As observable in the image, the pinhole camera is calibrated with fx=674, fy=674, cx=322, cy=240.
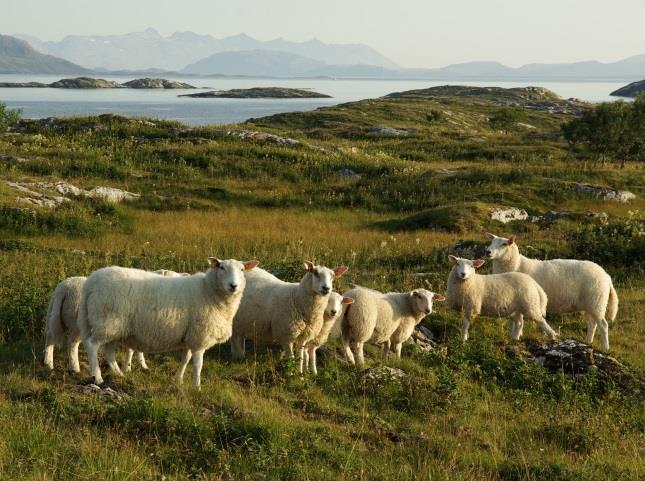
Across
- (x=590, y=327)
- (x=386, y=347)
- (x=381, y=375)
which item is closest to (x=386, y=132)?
(x=590, y=327)

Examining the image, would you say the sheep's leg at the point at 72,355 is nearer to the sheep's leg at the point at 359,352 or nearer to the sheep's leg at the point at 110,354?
the sheep's leg at the point at 110,354

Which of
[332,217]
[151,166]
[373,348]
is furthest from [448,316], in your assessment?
[151,166]

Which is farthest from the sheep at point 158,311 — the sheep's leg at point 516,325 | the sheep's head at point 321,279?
the sheep's leg at point 516,325

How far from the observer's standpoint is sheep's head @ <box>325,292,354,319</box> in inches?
475

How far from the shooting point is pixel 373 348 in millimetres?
14133

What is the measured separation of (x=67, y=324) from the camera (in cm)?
1105

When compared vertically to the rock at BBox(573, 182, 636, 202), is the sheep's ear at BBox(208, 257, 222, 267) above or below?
above

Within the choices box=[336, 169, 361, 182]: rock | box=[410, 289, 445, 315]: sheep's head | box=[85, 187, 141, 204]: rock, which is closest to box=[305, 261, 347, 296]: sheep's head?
box=[410, 289, 445, 315]: sheep's head

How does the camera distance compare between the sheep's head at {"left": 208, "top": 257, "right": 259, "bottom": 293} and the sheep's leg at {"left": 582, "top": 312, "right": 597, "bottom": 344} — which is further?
the sheep's leg at {"left": 582, "top": 312, "right": 597, "bottom": 344}

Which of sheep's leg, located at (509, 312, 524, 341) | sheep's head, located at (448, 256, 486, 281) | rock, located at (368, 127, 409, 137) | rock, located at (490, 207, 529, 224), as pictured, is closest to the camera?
sheep's head, located at (448, 256, 486, 281)

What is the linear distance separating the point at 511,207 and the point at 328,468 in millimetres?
25594

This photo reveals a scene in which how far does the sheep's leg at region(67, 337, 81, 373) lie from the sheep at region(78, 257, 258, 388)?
0.69m

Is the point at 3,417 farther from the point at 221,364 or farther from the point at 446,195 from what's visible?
Answer: the point at 446,195

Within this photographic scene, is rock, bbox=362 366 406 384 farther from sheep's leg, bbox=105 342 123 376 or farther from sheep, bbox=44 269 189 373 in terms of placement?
sheep's leg, bbox=105 342 123 376
